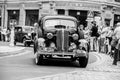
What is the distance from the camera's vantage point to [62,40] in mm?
12953

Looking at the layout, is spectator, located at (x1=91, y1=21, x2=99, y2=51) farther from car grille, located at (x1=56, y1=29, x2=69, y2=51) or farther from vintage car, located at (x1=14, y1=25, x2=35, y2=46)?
car grille, located at (x1=56, y1=29, x2=69, y2=51)

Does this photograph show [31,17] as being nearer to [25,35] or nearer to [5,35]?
[5,35]

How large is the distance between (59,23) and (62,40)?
150 cm

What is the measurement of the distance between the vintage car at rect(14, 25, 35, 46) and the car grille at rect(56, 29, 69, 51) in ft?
43.7

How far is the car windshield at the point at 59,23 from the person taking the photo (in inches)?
557

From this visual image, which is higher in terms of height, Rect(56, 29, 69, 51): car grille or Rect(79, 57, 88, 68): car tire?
Rect(56, 29, 69, 51): car grille

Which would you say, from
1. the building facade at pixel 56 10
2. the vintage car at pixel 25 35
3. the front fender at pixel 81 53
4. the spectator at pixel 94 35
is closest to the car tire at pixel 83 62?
the front fender at pixel 81 53

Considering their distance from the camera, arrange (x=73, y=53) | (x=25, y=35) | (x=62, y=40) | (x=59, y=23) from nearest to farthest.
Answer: (x=73, y=53), (x=62, y=40), (x=59, y=23), (x=25, y=35)

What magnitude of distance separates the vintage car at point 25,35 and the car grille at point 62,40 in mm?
13318

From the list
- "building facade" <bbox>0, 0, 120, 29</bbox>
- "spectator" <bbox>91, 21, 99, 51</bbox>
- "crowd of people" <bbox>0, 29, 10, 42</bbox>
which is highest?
"building facade" <bbox>0, 0, 120, 29</bbox>

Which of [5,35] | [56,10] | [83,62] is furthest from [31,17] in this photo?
[83,62]

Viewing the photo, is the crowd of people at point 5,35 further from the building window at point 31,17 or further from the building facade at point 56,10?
the building window at point 31,17

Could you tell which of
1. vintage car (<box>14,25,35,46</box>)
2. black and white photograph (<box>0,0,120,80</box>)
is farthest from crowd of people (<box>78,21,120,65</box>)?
vintage car (<box>14,25,35,46</box>)

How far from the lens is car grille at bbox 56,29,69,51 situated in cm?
1293
